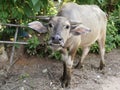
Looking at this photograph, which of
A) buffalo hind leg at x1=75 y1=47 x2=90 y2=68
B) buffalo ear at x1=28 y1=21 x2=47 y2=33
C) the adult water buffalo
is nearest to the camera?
the adult water buffalo

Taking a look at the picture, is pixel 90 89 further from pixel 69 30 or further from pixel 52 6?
pixel 52 6

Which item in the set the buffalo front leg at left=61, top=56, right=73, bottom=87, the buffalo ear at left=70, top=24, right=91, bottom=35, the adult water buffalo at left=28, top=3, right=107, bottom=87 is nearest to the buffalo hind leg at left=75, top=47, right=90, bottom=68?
the adult water buffalo at left=28, top=3, right=107, bottom=87

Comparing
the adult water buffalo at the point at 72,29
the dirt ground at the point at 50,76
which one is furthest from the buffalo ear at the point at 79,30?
the dirt ground at the point at 50,76

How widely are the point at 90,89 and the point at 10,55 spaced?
147 centimetres

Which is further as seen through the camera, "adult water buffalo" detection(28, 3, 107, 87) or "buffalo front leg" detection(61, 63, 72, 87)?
"buffalo front leg" detection(61, 63, 72, 87)

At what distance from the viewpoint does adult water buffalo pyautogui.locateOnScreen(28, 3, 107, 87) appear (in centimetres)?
424

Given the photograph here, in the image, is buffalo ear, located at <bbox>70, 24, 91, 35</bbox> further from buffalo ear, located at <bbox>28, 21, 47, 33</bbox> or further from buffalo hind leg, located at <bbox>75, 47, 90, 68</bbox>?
buffalo hind leg, located at <bbox>75, 47, 90, 68</bbox>

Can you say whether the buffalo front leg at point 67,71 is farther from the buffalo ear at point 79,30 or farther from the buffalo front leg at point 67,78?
the buffalo ear at point 79,30

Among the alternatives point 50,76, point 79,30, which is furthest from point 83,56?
point 79,30

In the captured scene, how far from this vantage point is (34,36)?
218 inches

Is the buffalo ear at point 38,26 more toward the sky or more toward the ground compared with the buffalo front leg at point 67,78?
more toward the sky

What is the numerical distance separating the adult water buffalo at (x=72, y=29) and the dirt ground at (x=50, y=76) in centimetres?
17

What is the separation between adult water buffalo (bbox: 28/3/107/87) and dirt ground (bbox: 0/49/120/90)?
17 centimetres

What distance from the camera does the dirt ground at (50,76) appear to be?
4.94 metres
